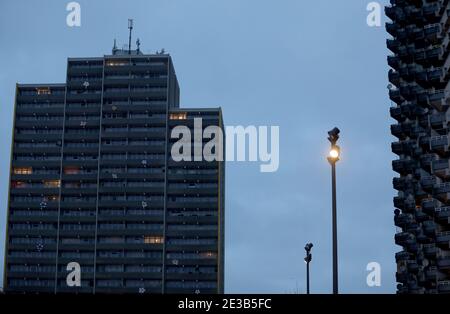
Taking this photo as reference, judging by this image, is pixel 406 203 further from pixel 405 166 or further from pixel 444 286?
pixel 444 286

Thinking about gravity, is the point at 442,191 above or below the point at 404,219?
above

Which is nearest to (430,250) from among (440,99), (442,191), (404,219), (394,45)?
(442,191)

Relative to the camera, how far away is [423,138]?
3585 inches

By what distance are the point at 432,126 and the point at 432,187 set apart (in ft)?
24.3

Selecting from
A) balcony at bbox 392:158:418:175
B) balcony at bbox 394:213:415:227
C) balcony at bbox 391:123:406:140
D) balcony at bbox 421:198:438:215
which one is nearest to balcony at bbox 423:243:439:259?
balcony at bbox 421:198:438:215

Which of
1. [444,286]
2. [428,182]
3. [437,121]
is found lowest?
[444,286]

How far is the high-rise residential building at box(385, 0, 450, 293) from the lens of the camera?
8606cm

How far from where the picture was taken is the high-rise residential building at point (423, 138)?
8606 centimetres

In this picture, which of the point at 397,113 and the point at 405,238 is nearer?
the point at 405,238

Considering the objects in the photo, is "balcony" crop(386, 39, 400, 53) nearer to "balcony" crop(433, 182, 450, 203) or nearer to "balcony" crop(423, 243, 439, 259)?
"balcony" crop(423, 243, 439, 259)
